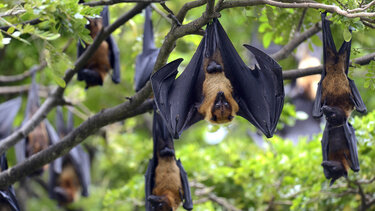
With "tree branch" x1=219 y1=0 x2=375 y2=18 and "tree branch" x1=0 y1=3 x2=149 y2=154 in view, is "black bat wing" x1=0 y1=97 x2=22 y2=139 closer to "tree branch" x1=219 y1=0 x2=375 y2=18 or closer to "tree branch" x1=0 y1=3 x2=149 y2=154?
"tree branch" x1=0 y1=3 x2=149 y2=154

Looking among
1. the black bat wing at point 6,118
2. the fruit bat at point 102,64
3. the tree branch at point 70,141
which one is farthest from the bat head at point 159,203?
the black bat wing at point 6,118

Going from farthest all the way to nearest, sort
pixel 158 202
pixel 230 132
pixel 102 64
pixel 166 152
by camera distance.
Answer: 1. pixel 102 64
2. pixel 230 132
3. pixel 166 152
4. pixel 158 202

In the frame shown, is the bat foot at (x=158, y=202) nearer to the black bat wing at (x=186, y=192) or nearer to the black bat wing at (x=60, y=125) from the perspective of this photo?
the black bat wing at (x=186, y=192)

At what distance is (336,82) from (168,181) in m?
2.15

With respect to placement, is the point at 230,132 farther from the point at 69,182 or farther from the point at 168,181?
the point at 69,182

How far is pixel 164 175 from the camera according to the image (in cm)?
572

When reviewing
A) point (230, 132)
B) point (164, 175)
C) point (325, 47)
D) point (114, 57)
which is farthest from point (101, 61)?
point (325, 47)

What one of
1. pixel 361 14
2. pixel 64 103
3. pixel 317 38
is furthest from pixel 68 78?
pixel 361 14

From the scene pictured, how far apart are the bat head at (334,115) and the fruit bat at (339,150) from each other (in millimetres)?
180

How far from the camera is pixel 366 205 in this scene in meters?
6.19

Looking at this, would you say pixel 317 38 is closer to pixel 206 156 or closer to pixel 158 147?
Answer: pixel 158 147

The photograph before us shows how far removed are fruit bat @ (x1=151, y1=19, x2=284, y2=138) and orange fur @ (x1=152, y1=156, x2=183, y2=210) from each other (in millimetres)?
1116

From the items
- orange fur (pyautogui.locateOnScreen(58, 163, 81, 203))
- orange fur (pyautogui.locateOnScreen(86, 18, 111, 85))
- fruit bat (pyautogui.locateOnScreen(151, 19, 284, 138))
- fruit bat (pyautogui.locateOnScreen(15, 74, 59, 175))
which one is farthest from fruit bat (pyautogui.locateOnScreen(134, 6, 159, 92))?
orange fur (pyautogui.locateOnScreen(58, 163, 81, 203))

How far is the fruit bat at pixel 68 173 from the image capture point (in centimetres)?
930
